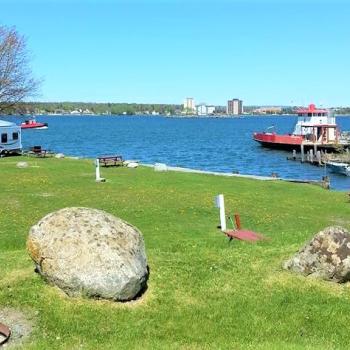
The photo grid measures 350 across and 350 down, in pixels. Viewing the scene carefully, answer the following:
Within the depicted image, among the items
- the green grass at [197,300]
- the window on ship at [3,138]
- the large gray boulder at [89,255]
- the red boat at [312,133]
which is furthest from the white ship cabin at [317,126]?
the large gray boulder at [89,255]

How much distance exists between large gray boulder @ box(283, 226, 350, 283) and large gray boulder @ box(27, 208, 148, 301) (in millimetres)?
3313

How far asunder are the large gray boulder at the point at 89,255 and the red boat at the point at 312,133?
227 ft

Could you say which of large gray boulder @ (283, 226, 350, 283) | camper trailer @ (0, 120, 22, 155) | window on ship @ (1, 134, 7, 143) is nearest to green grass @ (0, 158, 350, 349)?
large gray boulder @ (283, 226, 350, 283)

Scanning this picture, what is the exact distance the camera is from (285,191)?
28938 mm

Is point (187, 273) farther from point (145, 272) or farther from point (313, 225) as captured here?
point (313, 225)

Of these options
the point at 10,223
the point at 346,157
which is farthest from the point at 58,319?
the point at 346,157

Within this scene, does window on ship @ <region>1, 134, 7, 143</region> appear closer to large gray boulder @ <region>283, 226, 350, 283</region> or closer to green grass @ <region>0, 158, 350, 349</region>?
green grass @ <region>0, 158, 350, 349</region>

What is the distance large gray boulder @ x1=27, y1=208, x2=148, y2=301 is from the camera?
9984 mm

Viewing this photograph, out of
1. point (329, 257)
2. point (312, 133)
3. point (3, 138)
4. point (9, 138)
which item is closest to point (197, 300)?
point (329, 257)

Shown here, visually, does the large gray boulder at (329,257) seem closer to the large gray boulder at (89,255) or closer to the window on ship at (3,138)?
the large gray boulder at (89,255)

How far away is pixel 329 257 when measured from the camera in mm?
11305

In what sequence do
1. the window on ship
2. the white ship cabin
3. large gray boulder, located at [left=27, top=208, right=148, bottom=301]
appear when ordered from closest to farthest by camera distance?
large gray boulder, located at [left=27, top=208, right=148, bottom=301]
the window on ship
the white ship cabin

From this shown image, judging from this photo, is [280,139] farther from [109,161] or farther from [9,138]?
[109,161]

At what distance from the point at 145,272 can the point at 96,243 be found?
1058mm
